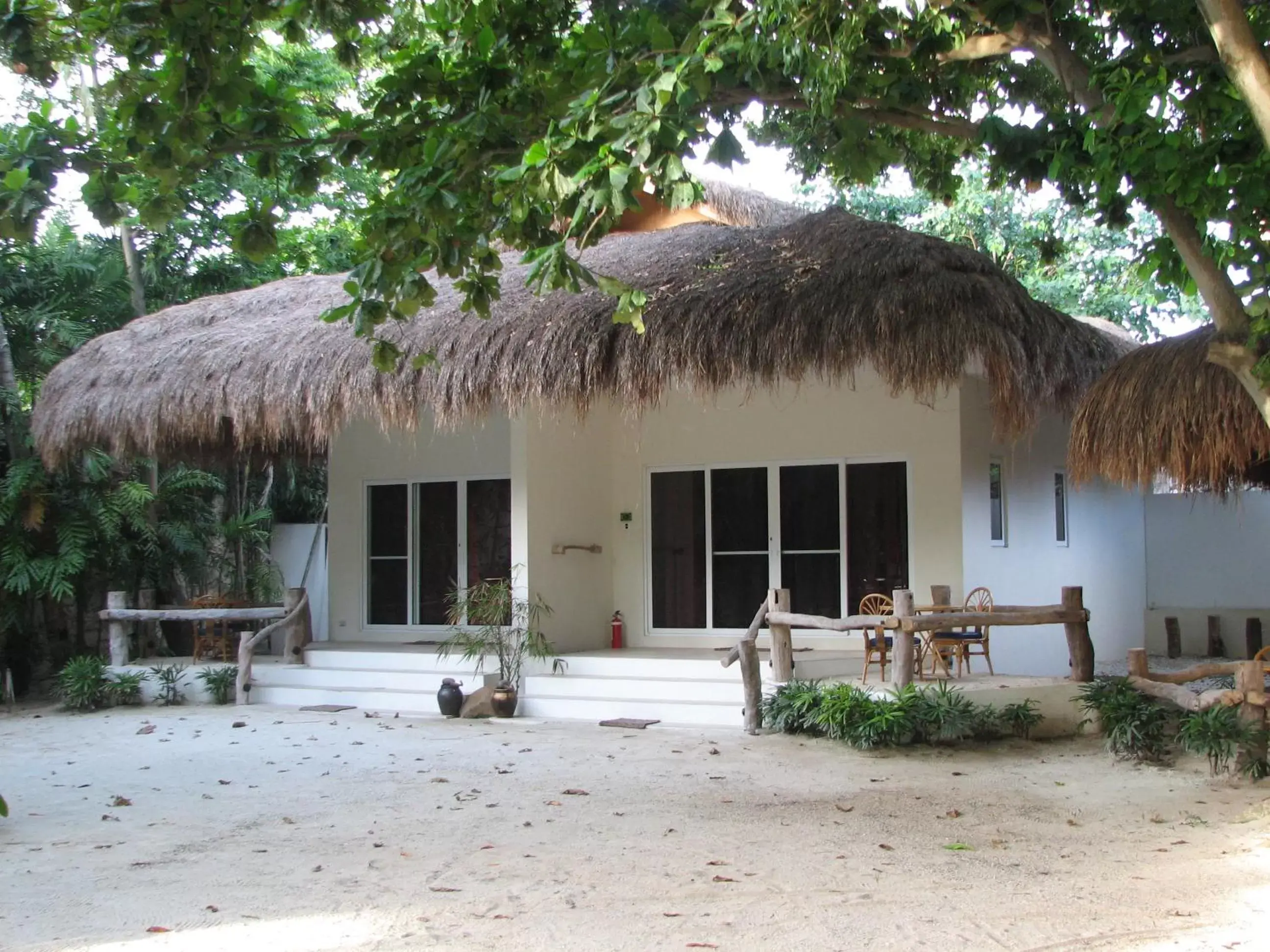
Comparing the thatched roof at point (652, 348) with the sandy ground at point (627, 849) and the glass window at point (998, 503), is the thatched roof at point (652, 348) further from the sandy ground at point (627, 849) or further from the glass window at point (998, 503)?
the sandy ground at point (627, 849)

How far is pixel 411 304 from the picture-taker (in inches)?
220

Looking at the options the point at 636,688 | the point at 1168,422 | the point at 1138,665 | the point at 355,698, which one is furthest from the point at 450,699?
the point at 1168,422

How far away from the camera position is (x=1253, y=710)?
20.5 feet

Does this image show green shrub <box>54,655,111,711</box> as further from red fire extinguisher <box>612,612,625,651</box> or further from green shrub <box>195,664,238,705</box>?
red fire extinguisher <box>612,612,625,651</box>

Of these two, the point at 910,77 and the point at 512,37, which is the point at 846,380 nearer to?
the point at 910,77

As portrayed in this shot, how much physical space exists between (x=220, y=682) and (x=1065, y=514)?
783 centimetres

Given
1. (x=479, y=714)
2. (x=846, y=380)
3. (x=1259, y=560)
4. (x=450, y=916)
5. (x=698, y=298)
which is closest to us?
(x=450, y=916)

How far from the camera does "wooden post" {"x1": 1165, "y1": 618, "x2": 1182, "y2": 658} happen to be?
11.6 m

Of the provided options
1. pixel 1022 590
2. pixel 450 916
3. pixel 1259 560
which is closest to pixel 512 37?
pixel 450 916

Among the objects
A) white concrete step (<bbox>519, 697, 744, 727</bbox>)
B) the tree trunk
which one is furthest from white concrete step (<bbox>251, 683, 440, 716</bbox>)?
the tree trunk

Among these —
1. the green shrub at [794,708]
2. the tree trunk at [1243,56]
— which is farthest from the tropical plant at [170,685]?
the tree trunk at [1243,56]

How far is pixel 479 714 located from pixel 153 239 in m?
8.45

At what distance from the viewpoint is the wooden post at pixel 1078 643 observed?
785 centimetres

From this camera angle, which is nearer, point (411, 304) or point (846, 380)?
point (411, 304)
